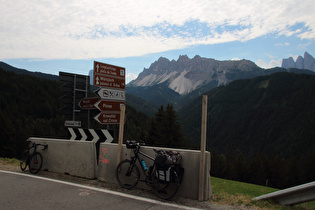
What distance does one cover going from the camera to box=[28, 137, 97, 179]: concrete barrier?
7.14m

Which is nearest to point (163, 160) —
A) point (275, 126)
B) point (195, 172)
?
point (195, 172)

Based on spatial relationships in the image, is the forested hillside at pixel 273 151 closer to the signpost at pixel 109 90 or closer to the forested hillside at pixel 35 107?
the forested hillside at pixel 35 107

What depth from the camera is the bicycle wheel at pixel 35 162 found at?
7.92 m

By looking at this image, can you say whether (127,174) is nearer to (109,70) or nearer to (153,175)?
(153,175)

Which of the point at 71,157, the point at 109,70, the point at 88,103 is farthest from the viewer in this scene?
the point at 88,103

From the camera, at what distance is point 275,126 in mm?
188875

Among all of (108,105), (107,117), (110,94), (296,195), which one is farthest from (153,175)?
(110,94)

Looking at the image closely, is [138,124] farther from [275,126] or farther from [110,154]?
[275,126]

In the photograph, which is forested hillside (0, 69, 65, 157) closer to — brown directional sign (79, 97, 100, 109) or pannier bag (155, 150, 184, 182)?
brown directional sign (79, 97, 100, 109)

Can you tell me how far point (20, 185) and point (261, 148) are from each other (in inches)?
7009

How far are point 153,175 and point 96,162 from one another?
2.34 m

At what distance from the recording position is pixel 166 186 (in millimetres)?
5445

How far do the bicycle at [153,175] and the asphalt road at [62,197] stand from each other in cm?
41

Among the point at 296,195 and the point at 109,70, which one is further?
the point at 109,70
